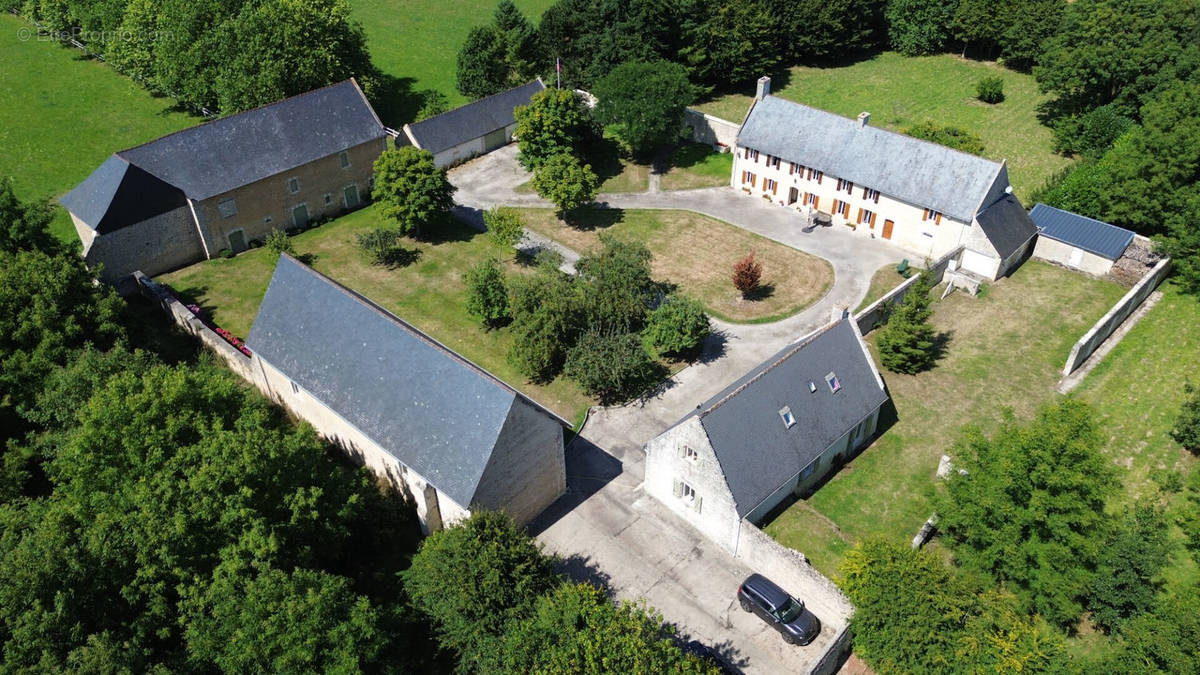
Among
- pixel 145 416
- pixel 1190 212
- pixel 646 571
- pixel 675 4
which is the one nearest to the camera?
pixel 145 416

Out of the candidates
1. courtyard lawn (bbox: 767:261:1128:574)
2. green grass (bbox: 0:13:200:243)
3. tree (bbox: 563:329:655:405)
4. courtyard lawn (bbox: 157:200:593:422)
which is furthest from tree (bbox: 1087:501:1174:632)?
green grass (bbox: 0:13:200:243)

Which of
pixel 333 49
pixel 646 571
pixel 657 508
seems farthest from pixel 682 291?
pixel 333 49

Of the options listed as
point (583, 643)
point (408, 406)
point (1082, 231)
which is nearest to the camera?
point (583, 643)

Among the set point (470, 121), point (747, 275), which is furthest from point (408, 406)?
point (470, 121)

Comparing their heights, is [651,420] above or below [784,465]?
below

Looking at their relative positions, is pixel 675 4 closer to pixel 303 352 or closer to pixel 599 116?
pixel 599 116

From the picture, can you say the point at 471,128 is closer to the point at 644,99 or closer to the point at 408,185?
the point at 408,185
